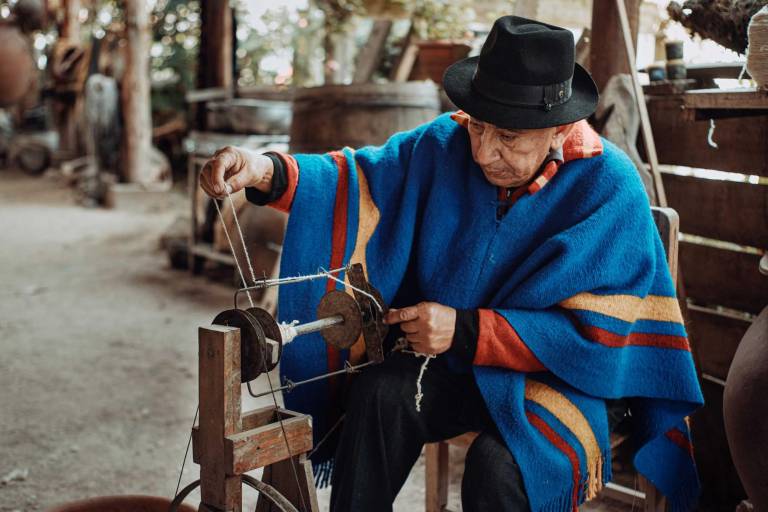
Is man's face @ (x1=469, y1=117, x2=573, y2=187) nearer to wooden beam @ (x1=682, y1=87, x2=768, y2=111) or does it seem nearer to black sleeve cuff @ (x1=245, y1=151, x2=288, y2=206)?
black sleeve cuff @ (x1=245, y1=151, x2=288, y2=206)

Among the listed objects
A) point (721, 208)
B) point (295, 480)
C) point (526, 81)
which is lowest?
point (295, 480)

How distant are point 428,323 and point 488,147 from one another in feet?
1.39

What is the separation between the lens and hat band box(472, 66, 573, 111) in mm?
1815

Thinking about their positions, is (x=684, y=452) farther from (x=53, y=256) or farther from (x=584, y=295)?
(x=53, y=256)

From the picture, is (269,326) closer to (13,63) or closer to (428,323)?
(428,323)

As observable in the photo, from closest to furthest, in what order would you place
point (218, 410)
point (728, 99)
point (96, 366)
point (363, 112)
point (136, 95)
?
point (218, 410), point (728, 99), point (363, 112), point (96, 366), point (136, 95)

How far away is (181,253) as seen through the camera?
20.1ft

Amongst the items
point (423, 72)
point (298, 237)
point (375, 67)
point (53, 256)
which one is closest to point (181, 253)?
point (53, 256)

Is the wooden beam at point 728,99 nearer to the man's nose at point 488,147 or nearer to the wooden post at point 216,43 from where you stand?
the man's nose at point 488,147

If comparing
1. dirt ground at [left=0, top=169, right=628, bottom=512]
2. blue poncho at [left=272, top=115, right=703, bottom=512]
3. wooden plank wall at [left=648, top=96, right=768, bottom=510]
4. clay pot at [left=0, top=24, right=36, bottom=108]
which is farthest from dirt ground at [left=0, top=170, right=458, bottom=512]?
clay pot at [left=0, top=24, right=36, bottom=108]

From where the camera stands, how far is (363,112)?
3.87 meters

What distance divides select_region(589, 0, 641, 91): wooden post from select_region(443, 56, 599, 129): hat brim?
0.97m

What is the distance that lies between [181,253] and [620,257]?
468 centimetres

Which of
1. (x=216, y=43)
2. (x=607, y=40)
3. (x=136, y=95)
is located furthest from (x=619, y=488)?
(x=136, y=95)
